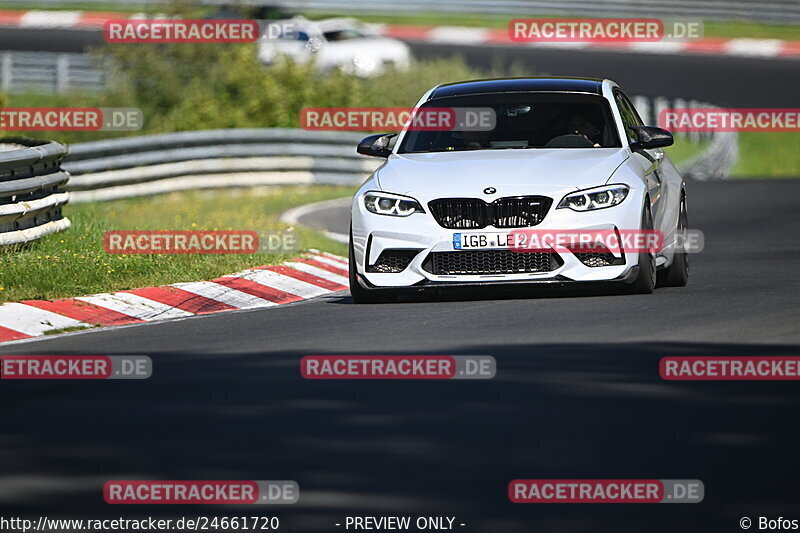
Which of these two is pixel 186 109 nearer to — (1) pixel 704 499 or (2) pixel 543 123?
(2) pixel 543 123

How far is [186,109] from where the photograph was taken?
86.5 feet

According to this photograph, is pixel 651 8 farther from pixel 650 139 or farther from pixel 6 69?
pixel 650 139

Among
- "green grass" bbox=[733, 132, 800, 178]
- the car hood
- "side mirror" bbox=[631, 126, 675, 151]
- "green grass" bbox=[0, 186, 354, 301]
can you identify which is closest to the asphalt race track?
the car hood

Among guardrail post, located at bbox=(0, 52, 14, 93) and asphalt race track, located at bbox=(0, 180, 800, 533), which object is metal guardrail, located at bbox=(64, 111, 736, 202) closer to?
guardrail post, located at bbox=(0, 52, 14, 93)

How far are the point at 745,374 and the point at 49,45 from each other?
34.5 m

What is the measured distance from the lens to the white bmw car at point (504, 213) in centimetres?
1051

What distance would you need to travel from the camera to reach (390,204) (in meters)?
10.8

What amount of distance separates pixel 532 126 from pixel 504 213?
158 cm

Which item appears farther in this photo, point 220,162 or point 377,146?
point 220,162

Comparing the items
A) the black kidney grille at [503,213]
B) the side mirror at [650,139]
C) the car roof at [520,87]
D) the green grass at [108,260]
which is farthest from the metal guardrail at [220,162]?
the black kidney grille at [503,213]

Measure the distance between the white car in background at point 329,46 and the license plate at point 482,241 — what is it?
22254 millimetres

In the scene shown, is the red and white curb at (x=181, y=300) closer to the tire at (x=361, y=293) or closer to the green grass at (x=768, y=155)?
the tire at (x=361, y=293)

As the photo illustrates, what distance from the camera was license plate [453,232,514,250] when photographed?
1047 centimetres

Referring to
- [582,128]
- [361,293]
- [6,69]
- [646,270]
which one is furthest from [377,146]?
[6,69]
